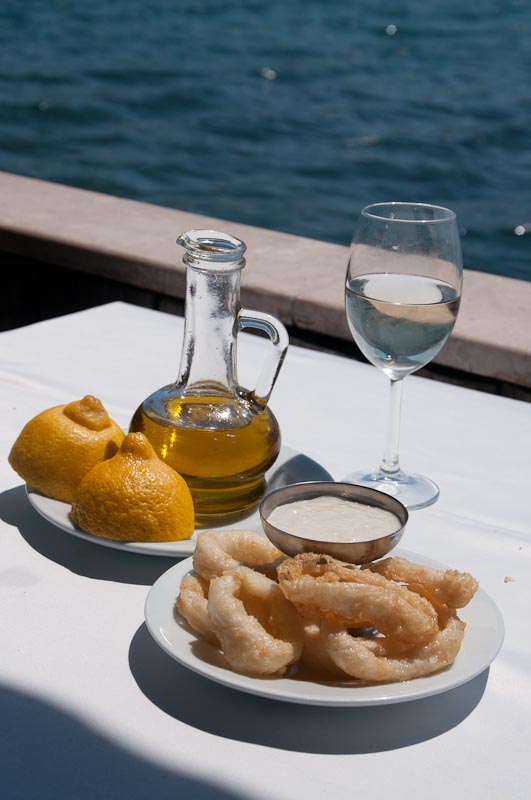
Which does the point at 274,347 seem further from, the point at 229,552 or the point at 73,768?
the point at 73,768

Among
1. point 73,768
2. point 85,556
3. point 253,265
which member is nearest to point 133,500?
point 85,556

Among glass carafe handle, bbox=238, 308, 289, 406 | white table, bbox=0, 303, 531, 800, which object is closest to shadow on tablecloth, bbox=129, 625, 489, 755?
white table, bbox=0, 303, 531, 800

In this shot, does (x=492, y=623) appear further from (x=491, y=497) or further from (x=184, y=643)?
(x=491, y=497)

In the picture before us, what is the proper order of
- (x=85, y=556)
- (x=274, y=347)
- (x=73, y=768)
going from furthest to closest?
1. (x=274, y=347)
2. (x=85, y=556)
3. (x=73, y=768)

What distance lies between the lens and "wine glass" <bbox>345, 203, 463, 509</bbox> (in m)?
1.14

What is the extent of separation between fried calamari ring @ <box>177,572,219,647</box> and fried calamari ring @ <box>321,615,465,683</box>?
0.09 meters

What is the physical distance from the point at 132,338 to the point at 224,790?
1.03m

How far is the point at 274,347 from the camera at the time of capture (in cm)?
114

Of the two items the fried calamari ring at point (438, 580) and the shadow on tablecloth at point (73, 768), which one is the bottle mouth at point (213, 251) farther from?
the shadow on tablecloth at point (73, 768)

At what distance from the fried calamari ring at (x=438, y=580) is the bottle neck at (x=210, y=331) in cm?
33

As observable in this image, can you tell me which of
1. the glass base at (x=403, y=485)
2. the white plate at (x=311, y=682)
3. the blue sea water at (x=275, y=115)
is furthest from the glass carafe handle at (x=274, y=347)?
the blue sea water at (x=275, y=115)

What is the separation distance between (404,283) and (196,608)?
474 mm

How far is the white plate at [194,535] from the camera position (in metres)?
0.99

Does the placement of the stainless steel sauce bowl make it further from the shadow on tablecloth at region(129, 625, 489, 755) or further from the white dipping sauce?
the shadow on tablecloth at region(129, 625, 489, 755)
